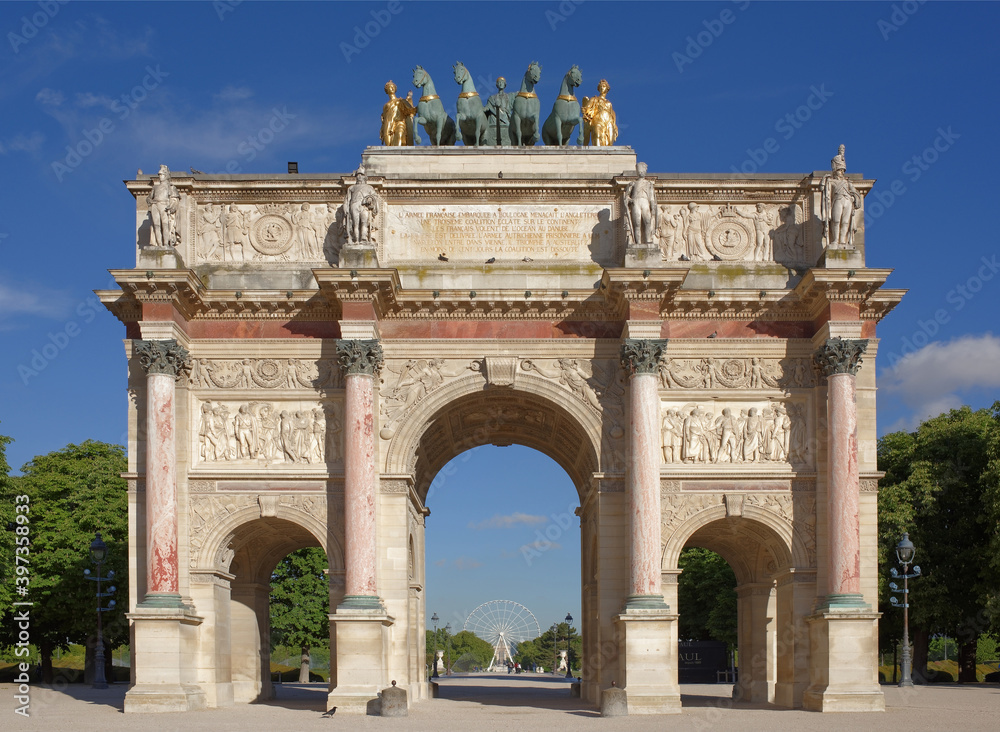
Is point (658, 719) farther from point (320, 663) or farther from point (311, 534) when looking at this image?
point (320, 663)

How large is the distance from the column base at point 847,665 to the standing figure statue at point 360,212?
1405cm


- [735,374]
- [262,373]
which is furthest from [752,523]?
[262,373]

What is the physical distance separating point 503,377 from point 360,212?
531 cm

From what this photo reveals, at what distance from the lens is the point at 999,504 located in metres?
41.8

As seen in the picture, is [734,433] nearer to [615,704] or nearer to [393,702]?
[615,704]

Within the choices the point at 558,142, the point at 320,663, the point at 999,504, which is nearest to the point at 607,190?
the point at 558,142

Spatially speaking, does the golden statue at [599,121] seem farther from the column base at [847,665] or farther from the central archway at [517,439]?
the column base at [847,665]

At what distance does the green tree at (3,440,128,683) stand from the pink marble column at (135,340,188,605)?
2005cm

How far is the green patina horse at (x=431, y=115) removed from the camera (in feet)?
108

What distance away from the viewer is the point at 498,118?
1305 inches

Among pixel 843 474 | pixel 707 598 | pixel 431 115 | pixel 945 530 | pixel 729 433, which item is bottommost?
pixel 707 598

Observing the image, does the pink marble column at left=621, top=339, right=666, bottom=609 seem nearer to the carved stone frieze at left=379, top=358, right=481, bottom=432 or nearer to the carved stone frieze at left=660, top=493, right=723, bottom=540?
the carved stone frieze at left=660, top=493, right=723, bottom=540

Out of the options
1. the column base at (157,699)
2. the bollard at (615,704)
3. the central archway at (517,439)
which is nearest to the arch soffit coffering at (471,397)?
the central archway at (517,439)

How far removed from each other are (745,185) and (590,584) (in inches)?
439
